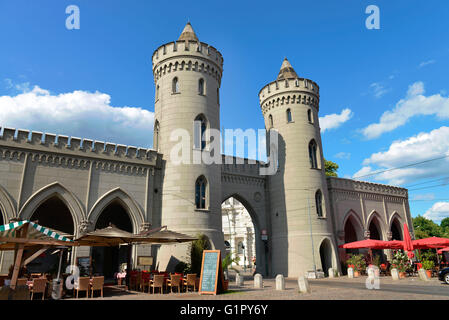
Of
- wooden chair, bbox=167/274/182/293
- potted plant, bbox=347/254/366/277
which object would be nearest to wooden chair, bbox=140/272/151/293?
wooden chair, bbox=167/274/182/293

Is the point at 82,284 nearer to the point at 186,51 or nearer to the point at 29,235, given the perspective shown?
the point at 29,235

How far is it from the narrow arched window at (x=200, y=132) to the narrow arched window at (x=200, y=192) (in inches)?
94.8

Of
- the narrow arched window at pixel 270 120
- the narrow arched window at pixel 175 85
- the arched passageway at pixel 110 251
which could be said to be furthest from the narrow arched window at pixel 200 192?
the narrow arched window at pixel 270 120

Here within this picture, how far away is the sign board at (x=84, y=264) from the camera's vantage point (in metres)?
18.7

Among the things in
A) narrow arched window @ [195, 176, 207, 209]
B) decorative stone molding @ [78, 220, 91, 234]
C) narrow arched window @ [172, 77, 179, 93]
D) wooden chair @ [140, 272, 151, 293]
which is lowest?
wooden chair @ [140, 272, 151, 293]

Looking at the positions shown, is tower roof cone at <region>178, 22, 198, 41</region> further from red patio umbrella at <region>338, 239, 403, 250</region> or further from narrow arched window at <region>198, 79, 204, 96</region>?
red patio umbrella at <region>338, 239, 403, 250</region>

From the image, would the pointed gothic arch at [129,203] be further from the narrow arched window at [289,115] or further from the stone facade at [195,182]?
the narrow arched window at [289,115]

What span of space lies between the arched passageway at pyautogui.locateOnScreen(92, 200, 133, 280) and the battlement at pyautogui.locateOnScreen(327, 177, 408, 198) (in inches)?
804

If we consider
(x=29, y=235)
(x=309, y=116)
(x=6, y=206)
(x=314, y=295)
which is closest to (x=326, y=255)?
(x=309, y=116)

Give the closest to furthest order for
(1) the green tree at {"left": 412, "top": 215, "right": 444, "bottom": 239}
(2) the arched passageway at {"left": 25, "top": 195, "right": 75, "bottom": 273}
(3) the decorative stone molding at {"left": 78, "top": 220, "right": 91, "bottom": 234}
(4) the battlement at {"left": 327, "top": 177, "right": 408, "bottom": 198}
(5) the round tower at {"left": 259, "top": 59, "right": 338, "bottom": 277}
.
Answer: (3) the decorative stone molding at {"left": 78, "top": 220, "right": 91, "bottom": 234}, (2) the arched passageway at {"left": 25, "top": 195, "right": 75, "bottom": 273}, (5) the round tower at {"left": 259, "top": 59, "right": 338, "bottom": 277}, (4) the battlement at {"left": 327, "top": 177, "right": 408, "bottom": 198}, (1) the green tree at {"left": 412, "top": 215, "right": 444, "bottom": 239}

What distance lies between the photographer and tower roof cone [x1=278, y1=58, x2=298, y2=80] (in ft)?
106

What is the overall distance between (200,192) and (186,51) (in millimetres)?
10761
